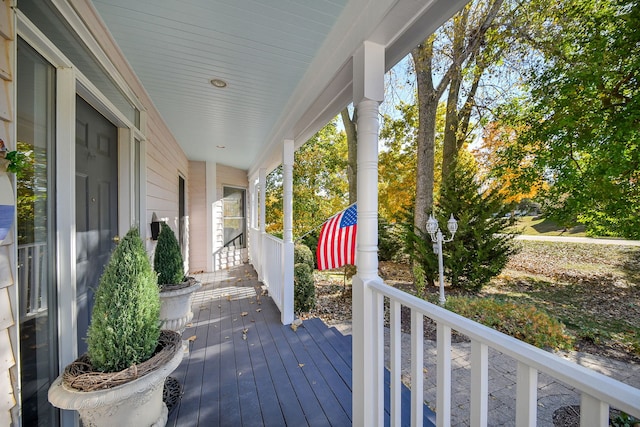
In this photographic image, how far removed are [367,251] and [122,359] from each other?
4.91 feet

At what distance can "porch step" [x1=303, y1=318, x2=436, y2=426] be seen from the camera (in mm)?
1834

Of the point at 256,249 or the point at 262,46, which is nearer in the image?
the point at 262,46

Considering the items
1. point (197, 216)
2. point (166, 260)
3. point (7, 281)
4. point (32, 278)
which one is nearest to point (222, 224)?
point (197, 216)

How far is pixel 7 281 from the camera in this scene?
3.46 ft

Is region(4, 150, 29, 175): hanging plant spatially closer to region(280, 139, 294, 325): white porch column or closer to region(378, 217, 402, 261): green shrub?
region(280, 139, 294, 325): white porch column

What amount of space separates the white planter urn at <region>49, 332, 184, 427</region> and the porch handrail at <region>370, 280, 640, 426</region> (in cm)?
132

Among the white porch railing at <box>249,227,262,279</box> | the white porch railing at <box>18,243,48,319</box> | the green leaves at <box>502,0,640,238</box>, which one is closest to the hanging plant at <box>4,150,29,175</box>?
the white porch railing at <box>18,243,48,319</box>

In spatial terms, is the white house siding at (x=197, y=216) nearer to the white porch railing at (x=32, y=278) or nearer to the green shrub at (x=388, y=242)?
the white porch railing at (x=32, y=278)

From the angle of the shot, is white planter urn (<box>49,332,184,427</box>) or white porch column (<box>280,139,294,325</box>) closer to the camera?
white planter urn (<box>49,332,184,427</box>)

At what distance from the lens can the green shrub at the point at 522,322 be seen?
3205mm

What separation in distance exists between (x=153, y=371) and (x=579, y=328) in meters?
5.28

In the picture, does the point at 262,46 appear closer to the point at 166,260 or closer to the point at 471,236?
the point at 166,260

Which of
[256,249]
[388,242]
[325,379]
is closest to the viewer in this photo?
[325,379]

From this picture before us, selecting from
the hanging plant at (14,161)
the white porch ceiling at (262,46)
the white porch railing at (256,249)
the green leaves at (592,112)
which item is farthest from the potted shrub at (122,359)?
the green leaves at (592,112)
